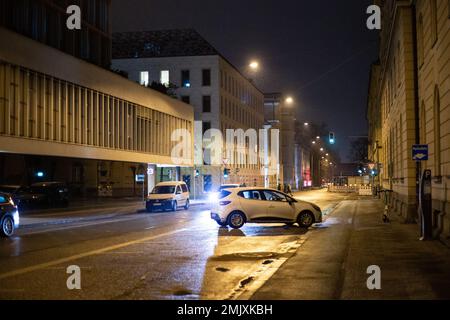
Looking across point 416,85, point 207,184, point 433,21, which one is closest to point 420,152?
→ point 433,21

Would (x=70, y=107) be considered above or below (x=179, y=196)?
above

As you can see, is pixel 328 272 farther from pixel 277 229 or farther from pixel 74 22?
pixel 74 22

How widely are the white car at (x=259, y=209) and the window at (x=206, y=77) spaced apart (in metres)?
50.6

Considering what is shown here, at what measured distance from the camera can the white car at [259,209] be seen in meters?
21.3

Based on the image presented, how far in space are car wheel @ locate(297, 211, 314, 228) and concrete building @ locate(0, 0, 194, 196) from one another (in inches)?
697

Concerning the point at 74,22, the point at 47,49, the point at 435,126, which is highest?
the point at 74,22

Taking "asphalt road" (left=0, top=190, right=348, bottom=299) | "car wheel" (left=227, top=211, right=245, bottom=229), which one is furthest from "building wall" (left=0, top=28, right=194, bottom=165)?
"car wheel" (left=227, top=211, right=245, bottom=229)

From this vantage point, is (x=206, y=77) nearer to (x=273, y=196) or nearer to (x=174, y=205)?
(x=174, y=205)

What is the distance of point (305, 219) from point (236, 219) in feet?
8.31

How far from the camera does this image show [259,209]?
21297 millimetres

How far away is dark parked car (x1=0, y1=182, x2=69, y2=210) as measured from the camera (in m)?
38.5
